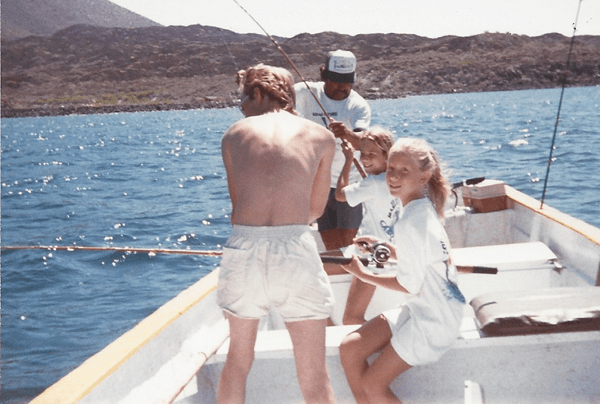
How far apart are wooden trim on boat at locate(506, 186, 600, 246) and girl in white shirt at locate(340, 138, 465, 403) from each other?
1639mm

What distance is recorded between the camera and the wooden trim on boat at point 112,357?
2182 mm

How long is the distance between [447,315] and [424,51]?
132 metres

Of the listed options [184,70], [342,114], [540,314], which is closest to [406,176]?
[540,314]

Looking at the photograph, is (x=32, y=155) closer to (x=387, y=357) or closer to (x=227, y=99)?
(x=387, y=357)

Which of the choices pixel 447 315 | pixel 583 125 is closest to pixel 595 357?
pixel 447 315

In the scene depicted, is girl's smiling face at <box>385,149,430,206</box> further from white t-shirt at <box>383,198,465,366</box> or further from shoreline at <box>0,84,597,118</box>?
shoreline at <box>0,84,597,118</box>

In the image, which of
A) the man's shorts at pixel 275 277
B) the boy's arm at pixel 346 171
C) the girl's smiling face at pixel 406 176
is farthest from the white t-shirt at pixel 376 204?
the man's shorts at pixel 275 277

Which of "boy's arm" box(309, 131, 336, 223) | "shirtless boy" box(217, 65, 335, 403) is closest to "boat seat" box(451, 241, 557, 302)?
"boy's arm" box(309, 131, 336, 223)

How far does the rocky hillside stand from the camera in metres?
114

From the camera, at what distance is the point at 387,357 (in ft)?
7.87

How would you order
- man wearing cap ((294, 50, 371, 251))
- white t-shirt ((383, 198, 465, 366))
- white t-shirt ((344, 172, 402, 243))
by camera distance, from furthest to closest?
man wearing cap ((294, 50, 371, 251)) → white t-shirt ((344, 172, 402, 243)) → white t-shirt ((383, 198, 465, 366))

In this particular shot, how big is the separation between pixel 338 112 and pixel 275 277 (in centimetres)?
252

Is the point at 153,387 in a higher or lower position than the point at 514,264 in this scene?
lower

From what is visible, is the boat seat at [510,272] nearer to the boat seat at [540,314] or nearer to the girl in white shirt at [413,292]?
the boat seat at [540,314]
